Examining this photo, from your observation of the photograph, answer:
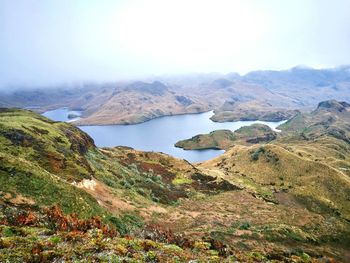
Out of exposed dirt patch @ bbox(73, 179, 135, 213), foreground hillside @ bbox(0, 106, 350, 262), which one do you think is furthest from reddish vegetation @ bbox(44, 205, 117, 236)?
exposed dirt patch @ bbox(73, 179, 135, 213)

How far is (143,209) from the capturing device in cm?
5053

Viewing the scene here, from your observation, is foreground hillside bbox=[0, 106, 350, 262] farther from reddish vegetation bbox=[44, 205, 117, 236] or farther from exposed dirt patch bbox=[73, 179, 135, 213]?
exposed dirt patch bbox=[73, 179, 135, 213]

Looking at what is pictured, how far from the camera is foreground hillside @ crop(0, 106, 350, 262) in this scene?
78.5 ft

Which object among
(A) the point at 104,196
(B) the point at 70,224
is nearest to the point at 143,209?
(A) the point at 104,196

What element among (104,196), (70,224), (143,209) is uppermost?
(70,224)

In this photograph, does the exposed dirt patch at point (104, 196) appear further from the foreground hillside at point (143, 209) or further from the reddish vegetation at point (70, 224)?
the reddish vegetation at point (70, 224)

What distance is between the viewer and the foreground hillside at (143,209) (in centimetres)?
2391

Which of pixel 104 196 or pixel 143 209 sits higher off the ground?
pixel 104 196

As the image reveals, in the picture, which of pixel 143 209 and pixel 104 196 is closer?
pixel 104 196

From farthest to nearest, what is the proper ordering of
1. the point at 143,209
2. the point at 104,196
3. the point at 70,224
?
the point at 143,209 < the point at 104,196 < the point at 70,224

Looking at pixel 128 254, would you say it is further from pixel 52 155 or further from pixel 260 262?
pixel 52 155

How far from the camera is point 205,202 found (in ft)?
224

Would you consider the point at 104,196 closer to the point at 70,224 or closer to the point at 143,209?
the point at 143,209

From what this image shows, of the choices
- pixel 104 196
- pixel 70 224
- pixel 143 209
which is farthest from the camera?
pixel 143 209
